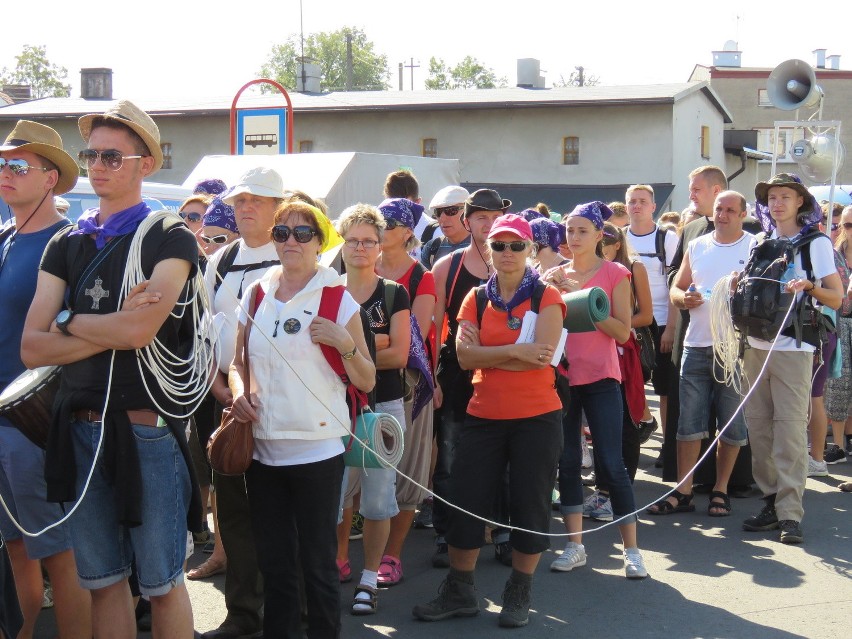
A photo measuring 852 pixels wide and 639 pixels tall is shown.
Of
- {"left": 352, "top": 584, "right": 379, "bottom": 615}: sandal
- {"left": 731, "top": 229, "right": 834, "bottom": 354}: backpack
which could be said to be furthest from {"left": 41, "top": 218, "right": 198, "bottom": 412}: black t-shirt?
{"left": 731, "top": 229, "right": 834, "bottom": 354}: backpack

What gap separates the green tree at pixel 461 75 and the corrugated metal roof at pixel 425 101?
59100mm

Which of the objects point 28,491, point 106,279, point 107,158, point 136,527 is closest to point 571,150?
point 28,491

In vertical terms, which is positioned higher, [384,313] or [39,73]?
[39,73]

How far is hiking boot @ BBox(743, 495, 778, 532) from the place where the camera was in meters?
6.87

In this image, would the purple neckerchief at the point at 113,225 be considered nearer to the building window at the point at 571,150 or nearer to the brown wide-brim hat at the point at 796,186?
the brown wide-brim hat at the point at 796,186

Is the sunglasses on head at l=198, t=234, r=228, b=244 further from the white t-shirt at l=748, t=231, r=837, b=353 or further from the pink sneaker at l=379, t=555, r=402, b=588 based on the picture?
the white t-shirt at l=748, t=231, r=837, b=353

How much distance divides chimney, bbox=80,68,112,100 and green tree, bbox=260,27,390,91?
171 feet

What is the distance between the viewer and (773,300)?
649 centimetres

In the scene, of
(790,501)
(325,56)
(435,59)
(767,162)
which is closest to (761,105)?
(767,162)

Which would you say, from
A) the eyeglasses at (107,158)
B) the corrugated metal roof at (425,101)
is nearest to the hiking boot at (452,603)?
the eyeglasses at (107,158)

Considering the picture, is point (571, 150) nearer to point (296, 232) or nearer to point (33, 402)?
point (296, 232)

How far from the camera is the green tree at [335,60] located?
3733 inches

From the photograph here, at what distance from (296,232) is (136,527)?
4.68 feet

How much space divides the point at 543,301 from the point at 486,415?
64 cm
